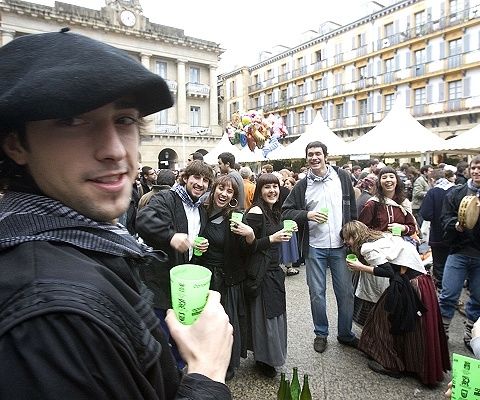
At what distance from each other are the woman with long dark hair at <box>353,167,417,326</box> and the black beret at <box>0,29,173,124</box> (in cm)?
356

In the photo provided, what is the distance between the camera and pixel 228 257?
3.31 m

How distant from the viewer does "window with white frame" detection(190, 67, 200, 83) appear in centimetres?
3384

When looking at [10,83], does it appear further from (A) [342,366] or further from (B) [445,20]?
(B) [445,20]

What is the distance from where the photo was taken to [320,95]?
3672 cm

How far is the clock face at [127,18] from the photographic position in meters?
28.9

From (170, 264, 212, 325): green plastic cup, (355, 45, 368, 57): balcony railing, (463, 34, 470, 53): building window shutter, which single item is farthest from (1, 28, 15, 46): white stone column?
(463, 34, 470, 53): building window shutter

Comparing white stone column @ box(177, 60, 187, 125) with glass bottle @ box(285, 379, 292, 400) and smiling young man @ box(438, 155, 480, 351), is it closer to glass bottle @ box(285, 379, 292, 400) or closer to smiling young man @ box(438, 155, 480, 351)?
smiling young man @ box(438, 155, 480, 351)

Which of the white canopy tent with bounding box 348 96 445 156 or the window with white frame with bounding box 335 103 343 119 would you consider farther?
the window with white frame with bounding box 335 103 343 119

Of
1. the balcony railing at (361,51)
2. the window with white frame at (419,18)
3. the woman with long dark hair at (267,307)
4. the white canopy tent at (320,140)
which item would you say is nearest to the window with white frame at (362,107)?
the balcony railing at (361,51)

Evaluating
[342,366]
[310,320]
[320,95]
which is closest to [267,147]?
[310,320]

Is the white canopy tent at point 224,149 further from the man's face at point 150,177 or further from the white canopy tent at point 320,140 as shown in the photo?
the man's face at point 150,177

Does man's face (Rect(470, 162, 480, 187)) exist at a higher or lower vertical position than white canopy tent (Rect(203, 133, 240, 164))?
lower

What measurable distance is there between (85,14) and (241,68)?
2264 centimetres

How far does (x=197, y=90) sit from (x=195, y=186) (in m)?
31.9
